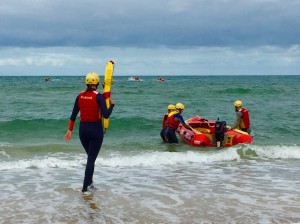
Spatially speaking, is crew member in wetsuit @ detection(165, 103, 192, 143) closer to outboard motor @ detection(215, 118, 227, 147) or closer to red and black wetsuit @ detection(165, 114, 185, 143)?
red and black wetsuit @ detection(165, 114, 185, 143)

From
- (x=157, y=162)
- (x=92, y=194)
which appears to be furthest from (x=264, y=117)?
(x=92, y=194)

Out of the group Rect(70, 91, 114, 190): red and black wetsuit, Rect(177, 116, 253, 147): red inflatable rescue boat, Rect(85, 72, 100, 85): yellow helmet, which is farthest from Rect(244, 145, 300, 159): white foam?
Rect(85, 72, 100, 85): yellow helmet

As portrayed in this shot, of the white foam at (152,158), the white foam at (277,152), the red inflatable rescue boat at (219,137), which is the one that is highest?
the red inflatable rescue boat at (219,137)

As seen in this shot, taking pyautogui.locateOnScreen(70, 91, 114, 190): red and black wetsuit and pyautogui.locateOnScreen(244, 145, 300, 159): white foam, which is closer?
pyautogui.locateOnScreen(70, 91, 114, 190): red and black wetsuit

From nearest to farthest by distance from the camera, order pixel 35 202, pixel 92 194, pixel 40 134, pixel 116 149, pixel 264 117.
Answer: pixel 35 202 → pixel 92 194 → pixel 116 149 → pixel 40 134 → pixel 264 117

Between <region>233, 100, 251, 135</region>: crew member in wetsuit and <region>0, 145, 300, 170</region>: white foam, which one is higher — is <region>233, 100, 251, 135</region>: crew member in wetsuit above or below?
above

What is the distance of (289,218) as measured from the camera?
619 cm

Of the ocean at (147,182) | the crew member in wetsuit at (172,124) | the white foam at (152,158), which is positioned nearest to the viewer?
the ocean at (147,182)

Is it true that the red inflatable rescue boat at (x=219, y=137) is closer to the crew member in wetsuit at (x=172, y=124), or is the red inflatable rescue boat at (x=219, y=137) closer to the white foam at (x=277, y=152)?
the crew member in wetsuit at (x=172, y=124)

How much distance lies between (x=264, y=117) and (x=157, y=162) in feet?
44.0

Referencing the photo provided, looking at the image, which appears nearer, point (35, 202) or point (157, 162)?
point (35, 202)

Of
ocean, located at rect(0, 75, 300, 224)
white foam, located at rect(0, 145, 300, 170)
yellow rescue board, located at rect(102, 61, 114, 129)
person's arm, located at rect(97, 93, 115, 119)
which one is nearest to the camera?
ocean, located at rect(0, 75, 300, 224)

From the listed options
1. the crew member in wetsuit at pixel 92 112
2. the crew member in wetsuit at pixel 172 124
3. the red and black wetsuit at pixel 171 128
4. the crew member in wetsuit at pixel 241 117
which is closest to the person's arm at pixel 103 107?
the crew member in wetsuit at pixel 92 112

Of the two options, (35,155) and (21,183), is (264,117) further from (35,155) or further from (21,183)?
(21,183)
